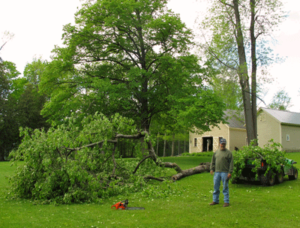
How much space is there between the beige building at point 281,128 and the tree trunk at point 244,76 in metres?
13.0

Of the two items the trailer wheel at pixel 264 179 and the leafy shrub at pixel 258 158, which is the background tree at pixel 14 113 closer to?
the leafy shrub at pixel 258 158

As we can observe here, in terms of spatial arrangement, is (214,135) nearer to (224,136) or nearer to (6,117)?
(224,136)

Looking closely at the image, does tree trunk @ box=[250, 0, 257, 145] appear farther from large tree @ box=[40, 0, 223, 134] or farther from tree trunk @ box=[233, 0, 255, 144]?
large tree @ box=[40, 0, 223, 134]

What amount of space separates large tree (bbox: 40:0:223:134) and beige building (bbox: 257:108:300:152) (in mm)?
12137

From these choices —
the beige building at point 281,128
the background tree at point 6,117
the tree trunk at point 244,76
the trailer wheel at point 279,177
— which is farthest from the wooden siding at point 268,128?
the background tree at point 6,117

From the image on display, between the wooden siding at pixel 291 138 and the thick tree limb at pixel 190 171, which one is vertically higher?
the wooden siding at pixel 291 138

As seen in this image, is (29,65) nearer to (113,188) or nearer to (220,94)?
(220,94)

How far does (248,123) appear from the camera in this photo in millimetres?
16906

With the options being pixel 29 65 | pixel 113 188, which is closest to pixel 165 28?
pixel 113 188

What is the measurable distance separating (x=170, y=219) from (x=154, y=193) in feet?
9.37

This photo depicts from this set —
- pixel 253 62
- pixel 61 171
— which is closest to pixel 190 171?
pixel 61 171

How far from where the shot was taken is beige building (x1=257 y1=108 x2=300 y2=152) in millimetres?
28047

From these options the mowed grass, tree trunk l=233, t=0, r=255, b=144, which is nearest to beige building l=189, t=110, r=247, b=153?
tree trunk l=233, t=0, r=255, b=144

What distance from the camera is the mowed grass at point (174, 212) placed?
5.57 meters
